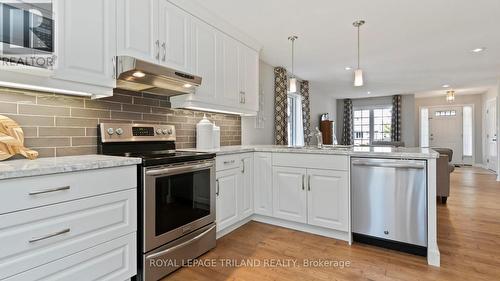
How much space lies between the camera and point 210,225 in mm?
2258

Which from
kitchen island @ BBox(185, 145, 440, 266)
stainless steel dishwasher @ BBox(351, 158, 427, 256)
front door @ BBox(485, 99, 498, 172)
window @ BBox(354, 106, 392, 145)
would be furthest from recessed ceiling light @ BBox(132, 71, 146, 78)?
front door @ BBox(485, 99, 498, 172)

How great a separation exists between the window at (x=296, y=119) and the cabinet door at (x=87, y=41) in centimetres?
418

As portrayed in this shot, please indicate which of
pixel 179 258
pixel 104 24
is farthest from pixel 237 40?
pixel 179 258

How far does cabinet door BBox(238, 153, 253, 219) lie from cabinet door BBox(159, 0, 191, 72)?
1.14 metres

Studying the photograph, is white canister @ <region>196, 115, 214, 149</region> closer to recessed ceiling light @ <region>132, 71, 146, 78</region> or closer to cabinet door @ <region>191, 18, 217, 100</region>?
cabinet door @ <region>191, 18, 217, 100</region>

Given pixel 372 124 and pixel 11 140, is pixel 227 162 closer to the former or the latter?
pixel 11 140

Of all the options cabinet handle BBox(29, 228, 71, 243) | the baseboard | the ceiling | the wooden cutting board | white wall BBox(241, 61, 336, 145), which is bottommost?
the baseboard

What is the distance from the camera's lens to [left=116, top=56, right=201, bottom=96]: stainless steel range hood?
1772 mm

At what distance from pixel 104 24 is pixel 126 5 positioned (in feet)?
0.82

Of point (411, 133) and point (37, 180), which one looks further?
point (411, 133)

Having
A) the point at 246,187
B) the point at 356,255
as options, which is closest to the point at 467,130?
the point at 356,255

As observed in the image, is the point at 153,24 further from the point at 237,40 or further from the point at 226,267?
the point at 226,267

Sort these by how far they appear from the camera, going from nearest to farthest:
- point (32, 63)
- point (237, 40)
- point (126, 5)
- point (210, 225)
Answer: point (32, 63)
point (126, 5)
point (210, 225)
point (237, 40)

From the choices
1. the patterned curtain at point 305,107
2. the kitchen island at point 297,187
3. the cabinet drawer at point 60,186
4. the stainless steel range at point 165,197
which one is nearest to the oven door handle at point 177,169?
the stainless steel range at point 165,197
